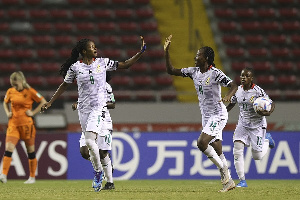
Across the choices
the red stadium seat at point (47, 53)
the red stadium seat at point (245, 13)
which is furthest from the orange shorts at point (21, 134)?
the red stadium seat at point (245, 13)

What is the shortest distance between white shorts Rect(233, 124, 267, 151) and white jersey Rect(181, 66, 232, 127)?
1.52m

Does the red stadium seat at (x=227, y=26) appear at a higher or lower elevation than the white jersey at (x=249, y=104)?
higher

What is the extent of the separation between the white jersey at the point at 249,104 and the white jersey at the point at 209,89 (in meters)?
1.41

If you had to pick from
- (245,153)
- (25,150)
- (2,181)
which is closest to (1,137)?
(25,150)

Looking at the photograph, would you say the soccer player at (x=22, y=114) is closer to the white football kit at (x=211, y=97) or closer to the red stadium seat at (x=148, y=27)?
the white football kit at (x=211, y=97)

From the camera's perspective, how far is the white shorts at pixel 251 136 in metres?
11.2

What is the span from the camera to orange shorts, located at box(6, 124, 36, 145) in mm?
12648

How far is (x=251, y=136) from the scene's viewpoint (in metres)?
11.3

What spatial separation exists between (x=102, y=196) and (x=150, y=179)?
216 inches

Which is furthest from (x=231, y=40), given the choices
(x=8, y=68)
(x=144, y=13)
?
(x=8, y=68)

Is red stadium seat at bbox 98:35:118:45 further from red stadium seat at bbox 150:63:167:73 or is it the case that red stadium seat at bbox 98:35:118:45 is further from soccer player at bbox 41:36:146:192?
soccer player at bbox 41:36:146:192

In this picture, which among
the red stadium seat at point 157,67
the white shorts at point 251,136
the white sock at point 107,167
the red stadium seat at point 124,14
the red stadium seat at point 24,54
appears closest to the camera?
the white sock at point 107,167

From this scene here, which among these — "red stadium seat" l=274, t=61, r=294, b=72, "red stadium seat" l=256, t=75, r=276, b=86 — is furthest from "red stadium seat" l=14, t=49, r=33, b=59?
"red stadium seat" l=274, t=61, r=294, b=72

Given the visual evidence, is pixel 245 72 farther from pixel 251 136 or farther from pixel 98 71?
pixel 98 71
